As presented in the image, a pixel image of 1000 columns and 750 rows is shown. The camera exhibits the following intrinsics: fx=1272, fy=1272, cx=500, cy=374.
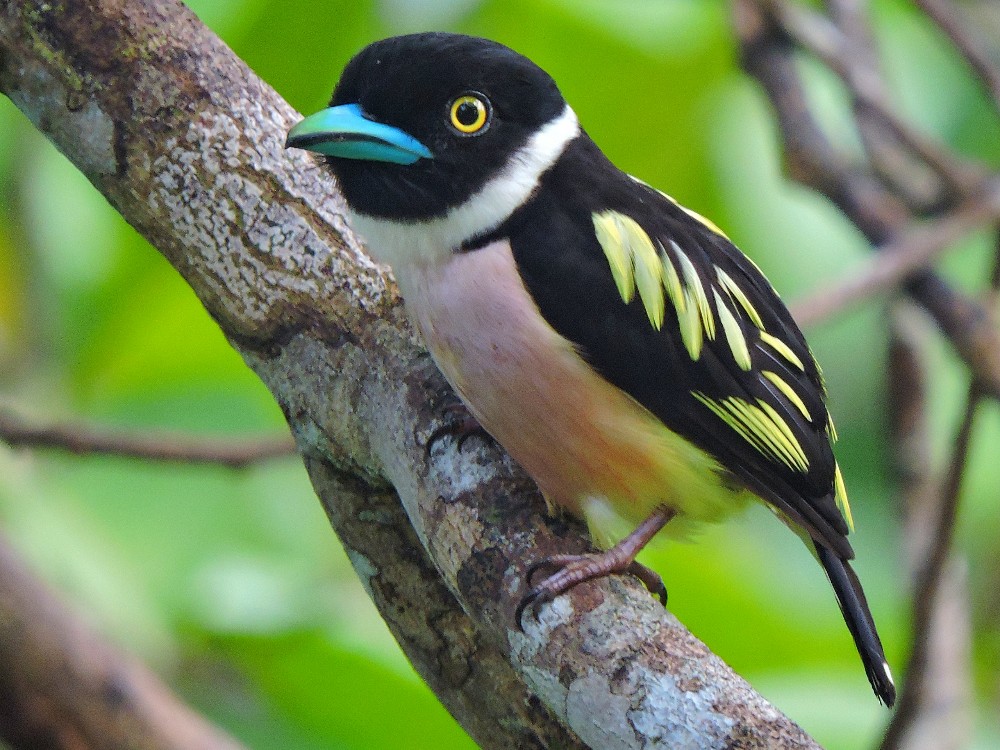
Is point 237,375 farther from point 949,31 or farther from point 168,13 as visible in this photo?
point 949,31

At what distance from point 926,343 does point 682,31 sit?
4.25ft

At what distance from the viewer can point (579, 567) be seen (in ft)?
5.72

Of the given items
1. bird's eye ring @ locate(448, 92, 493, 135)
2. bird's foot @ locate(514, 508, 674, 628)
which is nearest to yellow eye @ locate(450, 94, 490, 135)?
bird's eye ring @ locate(448, 92, 493, 135)

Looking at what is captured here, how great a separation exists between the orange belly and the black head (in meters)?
0.13

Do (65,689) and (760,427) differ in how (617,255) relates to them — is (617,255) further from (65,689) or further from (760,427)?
(65,689)

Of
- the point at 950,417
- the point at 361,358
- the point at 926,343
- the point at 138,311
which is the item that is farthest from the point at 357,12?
the point at 950,417

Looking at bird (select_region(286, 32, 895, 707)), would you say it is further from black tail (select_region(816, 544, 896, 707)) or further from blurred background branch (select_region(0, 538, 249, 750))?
blurred background branch (select_region(0, 538, 249, 750))

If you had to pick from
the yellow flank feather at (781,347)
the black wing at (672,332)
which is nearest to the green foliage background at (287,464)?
the yellow flank feather at (781,347)

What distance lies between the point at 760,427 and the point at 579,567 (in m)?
0.42

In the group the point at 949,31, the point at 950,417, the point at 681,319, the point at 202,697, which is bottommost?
the point at 950,417

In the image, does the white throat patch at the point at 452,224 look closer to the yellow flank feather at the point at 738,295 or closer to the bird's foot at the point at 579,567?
the yellow flank feather at the point at 738,295

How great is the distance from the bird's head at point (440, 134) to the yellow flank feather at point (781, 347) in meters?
0.46

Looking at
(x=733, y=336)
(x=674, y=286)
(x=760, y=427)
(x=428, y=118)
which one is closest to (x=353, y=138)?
(x=428, y=118)

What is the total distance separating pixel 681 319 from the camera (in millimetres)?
1964
